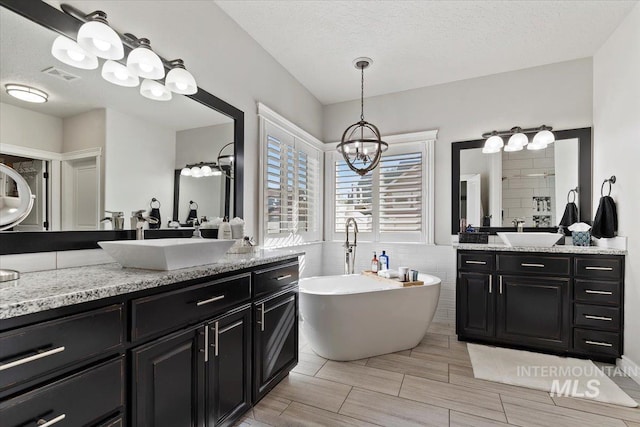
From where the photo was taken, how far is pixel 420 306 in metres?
2.91

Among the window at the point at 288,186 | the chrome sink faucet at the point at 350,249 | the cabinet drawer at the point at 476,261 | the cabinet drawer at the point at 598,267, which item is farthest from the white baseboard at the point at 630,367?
the window at the point at 288,186

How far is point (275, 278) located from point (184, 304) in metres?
0.79

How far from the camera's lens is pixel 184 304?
1.48 m

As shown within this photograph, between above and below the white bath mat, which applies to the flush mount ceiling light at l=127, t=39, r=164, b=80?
above

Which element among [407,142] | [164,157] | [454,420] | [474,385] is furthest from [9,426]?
[407,142]

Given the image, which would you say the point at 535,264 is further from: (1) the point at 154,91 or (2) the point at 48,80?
(2) the point at 48,80

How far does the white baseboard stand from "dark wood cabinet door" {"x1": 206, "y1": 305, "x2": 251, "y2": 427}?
9.34ft

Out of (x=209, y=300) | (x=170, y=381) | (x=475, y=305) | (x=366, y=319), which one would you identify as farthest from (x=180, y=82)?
(x=475, y=305)

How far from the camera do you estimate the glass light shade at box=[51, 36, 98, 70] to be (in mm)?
1493

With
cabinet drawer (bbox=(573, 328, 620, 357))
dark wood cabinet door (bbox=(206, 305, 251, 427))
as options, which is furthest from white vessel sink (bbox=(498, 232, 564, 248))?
dark wood cabinet door (bbox=(206, 305, 251, 427))

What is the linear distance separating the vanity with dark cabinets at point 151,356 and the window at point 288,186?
1.05 meters

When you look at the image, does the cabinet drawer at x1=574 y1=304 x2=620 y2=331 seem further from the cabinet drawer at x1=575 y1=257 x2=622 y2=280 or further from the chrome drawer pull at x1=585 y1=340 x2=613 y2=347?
the cabinet drawer at x1=575 y1=257 x2=622 y2=280

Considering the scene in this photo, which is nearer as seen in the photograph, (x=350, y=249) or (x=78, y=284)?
(x=78, y=284)

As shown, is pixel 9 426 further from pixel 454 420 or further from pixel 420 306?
pixel 420 306
